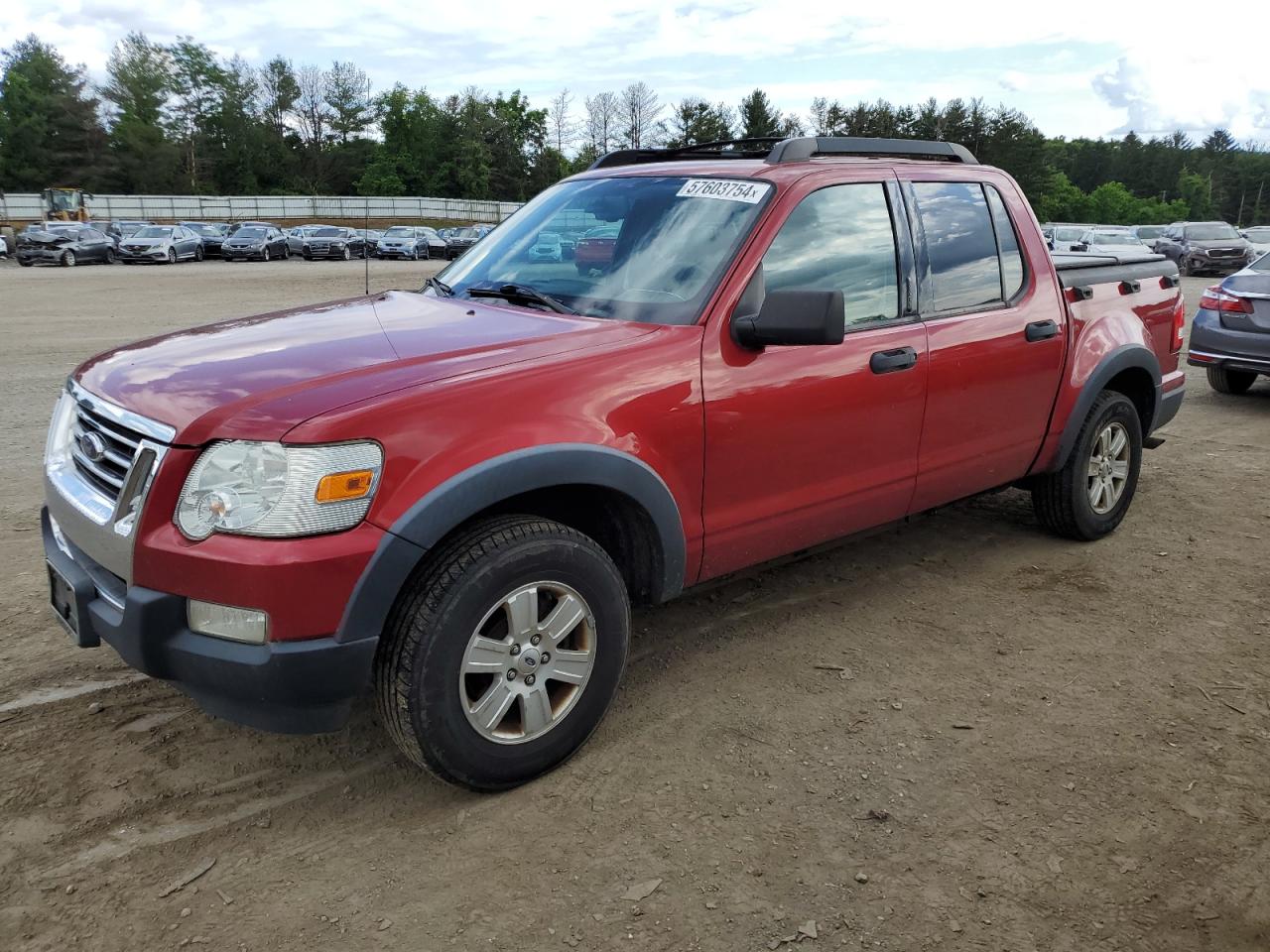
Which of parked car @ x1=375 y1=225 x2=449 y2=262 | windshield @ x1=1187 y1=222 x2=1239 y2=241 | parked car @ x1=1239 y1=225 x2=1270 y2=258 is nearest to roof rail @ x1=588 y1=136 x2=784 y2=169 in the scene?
windshield @ x1=1187 y1=222 x2=1239 y2=241

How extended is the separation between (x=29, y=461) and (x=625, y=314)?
5161 mm

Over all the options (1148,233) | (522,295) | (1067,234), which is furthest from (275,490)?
(1148,233)

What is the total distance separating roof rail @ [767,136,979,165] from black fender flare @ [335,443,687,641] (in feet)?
4.91

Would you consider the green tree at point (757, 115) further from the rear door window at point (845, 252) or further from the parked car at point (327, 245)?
the rear door window at point (845, 252)

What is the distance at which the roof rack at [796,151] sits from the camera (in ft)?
13.2

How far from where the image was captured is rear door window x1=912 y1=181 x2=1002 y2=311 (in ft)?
13.9

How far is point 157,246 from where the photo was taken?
35438 mm

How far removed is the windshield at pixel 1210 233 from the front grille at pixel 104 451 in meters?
33.8

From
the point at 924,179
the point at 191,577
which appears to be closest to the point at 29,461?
the point at 191,577

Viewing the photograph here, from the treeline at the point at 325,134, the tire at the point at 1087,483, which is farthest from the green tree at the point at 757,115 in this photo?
the tire at the point at 1087,483

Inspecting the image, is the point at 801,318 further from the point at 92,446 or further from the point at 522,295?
the point at 92,446

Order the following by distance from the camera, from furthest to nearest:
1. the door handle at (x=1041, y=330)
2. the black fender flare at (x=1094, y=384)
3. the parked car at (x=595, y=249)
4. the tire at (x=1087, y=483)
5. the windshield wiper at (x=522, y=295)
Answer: the tire at (x=1087, y=483)
the black fender flare at (x=1094, y=384)
the door handle at (x=1041, y=330)
the parked car at (x=595, y=249)
the windshield wiper at (x=522, y=295)

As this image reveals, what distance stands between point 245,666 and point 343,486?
1.69 feet

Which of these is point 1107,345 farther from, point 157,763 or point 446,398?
point 157,763
